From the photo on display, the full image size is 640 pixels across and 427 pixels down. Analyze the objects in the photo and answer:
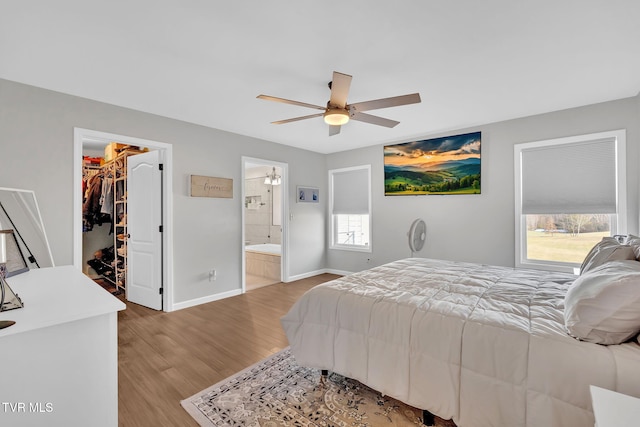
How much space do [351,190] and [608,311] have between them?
14.8ft

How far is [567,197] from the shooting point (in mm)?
3492

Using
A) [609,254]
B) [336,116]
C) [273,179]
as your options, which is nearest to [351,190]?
[273,179]

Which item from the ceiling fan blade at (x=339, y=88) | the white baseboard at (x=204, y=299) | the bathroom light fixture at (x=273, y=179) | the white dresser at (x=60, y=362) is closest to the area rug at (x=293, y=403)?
the white dresser at (x=60, y=362)

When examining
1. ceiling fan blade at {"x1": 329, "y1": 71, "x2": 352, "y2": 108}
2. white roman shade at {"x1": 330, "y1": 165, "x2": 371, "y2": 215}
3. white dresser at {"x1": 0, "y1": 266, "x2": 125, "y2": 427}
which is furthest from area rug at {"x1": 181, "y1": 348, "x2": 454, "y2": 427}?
white roman shade at {"x1": 330, "y1": 165, "x2": 371, "y2": 215}

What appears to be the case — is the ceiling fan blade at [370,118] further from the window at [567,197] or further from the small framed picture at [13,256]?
the small framed picture at [13,256]

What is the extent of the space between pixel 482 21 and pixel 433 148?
2755 millimetres

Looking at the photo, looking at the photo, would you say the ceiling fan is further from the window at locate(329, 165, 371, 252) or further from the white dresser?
the window at locate(329, 165, 371, 252)

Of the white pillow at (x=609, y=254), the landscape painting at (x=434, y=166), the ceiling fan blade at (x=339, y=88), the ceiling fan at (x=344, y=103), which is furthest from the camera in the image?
the landscape painting at (x=434, y=166)

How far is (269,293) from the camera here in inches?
178

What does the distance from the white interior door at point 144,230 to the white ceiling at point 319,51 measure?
915 mm

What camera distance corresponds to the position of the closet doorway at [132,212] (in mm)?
3286

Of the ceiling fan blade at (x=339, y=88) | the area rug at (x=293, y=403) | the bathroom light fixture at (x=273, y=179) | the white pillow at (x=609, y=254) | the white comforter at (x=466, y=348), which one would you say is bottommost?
the area rug at (x=293, y=403)

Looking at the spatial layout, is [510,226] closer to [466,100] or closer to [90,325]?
[466,100]

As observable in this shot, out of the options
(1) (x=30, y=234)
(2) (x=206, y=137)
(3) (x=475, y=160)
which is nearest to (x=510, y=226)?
(3) (x=475, y=160)
